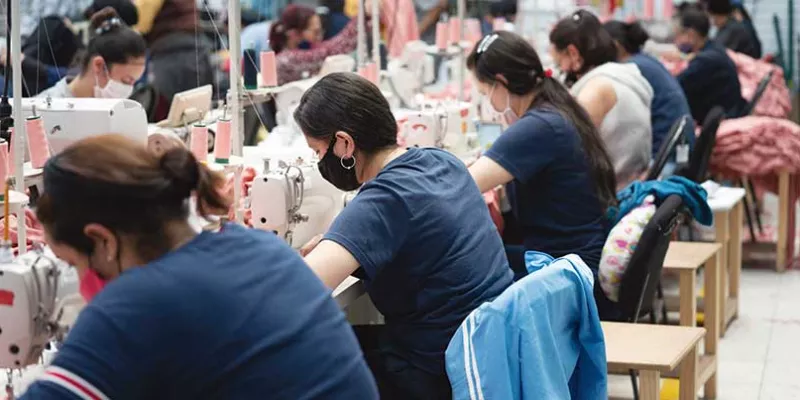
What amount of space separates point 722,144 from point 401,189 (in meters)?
3.62

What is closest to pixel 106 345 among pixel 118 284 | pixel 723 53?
pixel 118 284

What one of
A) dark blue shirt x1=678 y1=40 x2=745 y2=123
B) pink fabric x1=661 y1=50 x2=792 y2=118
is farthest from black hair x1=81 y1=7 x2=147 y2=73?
pink fabric x1=661 y1=50 x2=792 y2=118

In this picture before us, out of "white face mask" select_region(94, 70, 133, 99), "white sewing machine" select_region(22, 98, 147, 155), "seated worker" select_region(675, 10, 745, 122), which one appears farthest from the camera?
"seated worker" select_region(675, 10, 745, 122)

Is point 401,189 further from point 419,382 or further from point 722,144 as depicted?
point 722,144

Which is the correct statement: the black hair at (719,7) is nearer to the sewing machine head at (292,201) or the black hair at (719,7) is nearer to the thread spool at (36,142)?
the sewing machine head at (292,201)

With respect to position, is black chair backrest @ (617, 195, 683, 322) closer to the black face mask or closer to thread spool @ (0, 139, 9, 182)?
the black face mask

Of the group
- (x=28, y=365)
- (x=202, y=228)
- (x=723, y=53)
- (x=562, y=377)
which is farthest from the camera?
(x=723, y=53)

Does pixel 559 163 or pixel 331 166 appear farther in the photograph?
pixel 559 163

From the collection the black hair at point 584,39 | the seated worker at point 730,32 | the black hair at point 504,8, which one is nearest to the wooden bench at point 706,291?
the black hair at point 584,39

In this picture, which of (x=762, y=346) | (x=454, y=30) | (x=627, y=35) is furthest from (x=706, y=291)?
(x=454, y=30)

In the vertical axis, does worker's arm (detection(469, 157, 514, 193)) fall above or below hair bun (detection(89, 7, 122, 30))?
below

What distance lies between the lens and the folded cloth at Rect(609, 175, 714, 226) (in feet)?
11.5

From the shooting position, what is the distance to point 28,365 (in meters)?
1.93

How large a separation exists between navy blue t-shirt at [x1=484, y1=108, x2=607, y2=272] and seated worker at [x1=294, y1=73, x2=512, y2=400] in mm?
783
